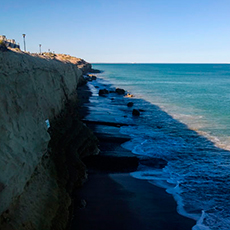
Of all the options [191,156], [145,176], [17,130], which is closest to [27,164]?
[17,130]

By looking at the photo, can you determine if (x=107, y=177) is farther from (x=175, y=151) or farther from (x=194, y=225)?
(x=175, y=151)

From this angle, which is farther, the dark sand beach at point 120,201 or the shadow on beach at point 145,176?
the shadow on beach at point 145,176

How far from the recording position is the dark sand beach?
1066cm

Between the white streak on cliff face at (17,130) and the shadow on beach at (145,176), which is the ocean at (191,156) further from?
the white streak on cliff face at (17,130)

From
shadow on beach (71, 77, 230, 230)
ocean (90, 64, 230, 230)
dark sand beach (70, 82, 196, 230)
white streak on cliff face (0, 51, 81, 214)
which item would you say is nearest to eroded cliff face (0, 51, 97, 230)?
white streak on cliff face (0, 51, 81, 214)

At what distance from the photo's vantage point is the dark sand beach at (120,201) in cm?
1066

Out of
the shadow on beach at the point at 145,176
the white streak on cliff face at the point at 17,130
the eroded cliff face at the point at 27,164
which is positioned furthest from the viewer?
the shadow on beach at the point at 145,176

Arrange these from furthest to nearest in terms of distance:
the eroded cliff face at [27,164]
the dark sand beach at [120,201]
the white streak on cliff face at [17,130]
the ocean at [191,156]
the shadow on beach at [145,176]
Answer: the ocean at [191,156]
the shadow on beach at [145,176]
the dark sand beach at [120,201]
the eroded cliff face at [27,164]
the white streak on cliff face at [17,130]

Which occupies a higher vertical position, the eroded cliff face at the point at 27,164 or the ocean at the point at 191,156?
the eroded cliff face at the point at 27,164

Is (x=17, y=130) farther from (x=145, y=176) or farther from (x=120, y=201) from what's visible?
(x=145, y=176)

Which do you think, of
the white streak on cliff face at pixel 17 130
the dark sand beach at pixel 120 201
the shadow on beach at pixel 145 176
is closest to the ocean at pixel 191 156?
the shadow on beach at pixel 145 176

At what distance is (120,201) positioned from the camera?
1238 centimetres

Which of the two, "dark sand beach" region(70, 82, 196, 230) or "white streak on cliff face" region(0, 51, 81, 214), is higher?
"white streak on cliff face" region(0, 51, 81, 214)

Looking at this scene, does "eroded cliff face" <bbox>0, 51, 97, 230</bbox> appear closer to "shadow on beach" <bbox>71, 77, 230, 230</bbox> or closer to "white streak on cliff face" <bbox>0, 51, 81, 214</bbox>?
"white streak on cliff face" <bbox>0, 51, 81, 214</bbox>
